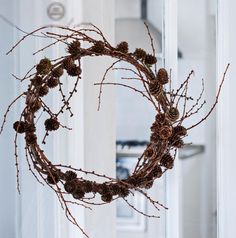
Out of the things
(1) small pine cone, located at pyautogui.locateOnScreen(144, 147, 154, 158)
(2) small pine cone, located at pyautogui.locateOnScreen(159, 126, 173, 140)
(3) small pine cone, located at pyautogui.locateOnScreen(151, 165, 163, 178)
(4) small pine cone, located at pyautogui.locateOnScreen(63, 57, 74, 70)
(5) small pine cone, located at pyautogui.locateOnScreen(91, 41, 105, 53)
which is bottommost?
(3) small pine cone, located at pyautogui.locateOnScreen(151, 165, 163, 178)

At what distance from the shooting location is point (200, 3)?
1297 millimetres

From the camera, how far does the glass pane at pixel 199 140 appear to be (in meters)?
1.29

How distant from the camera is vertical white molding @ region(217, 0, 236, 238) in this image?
4.04 ft

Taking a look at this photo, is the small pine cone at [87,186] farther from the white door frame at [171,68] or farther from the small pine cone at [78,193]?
the white door frame at [171,68]

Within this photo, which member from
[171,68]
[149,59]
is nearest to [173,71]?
[171,68]

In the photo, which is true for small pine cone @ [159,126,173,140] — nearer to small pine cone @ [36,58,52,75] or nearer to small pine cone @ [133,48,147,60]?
small pine cone @ [133,48,147,60]

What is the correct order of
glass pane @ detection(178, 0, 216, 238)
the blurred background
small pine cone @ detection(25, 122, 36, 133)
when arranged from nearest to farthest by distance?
small pine cone @ detection(25, 122, 36, 133) → the blurred background → glass pane @ detection(178, 0, 216, 238)

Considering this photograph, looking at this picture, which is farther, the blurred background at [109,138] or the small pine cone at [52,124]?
the blurred background at [109,138]

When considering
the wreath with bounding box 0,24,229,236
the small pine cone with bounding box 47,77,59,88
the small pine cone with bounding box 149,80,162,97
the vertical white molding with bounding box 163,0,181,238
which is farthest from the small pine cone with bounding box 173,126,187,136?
the small pine cone with bounding box 47,77,59,88

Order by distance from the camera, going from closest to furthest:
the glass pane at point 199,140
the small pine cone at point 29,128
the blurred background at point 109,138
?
1. the small pine cone at point 29,128
2. the blurred background at point 109,138
3. the glass pane at point 199,140

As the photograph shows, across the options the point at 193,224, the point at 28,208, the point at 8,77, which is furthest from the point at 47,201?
the point at 193,224

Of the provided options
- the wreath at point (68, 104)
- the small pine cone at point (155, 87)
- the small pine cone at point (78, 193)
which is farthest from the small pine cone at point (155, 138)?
the small pine cone at point (78, 193)

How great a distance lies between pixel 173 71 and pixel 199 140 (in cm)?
27

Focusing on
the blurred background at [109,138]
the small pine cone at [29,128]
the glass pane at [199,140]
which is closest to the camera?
the small pine cone at [29,128]
